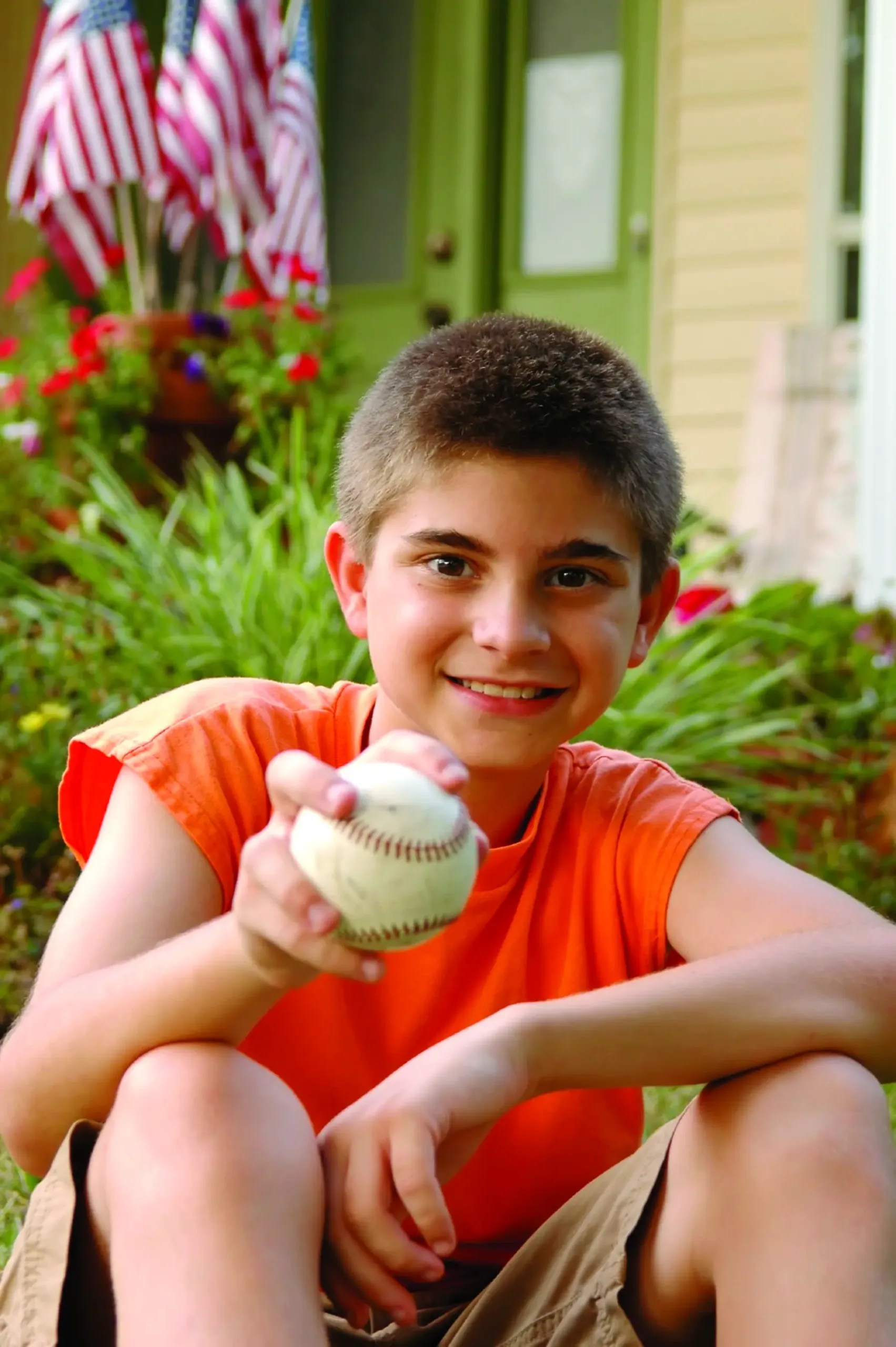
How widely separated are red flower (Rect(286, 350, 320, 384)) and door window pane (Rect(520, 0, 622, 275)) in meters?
2.11

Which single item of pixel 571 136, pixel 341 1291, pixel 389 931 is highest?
pixel 571 136

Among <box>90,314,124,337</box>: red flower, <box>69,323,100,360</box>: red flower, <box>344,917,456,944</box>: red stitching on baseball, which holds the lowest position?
<box>344,917,456,944</box>: red stitching on baseball

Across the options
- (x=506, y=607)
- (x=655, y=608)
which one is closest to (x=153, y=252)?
(x=655, y=608)

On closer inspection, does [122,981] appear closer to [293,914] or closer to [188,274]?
[293,914]

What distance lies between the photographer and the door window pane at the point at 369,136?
7629 mm

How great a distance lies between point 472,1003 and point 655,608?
54cm

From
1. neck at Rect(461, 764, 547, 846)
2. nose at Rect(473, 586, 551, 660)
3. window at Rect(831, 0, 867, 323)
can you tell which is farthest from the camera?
window at Rect(831, 0, 867, 323)

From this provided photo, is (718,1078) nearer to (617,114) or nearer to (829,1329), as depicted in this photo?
(829,1329)

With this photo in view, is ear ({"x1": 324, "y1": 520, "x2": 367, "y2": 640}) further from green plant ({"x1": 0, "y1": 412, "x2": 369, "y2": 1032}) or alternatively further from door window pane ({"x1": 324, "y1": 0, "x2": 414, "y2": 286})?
door window pane ({"x1": 324, "y1": 0, "x2": 414, "y2": 286})

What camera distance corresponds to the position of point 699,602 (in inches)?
176

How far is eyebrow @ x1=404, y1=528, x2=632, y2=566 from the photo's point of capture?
1729mm

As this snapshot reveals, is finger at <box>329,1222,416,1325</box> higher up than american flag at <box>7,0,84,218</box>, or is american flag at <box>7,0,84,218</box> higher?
american flag at <box>7,0,84,218</box>

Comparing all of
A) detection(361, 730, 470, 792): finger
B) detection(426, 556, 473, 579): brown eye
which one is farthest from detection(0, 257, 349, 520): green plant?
detection(361, 730, 470, 792): finger

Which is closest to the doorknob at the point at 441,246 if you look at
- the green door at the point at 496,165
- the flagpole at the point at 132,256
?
the green door at the point at 496,165
